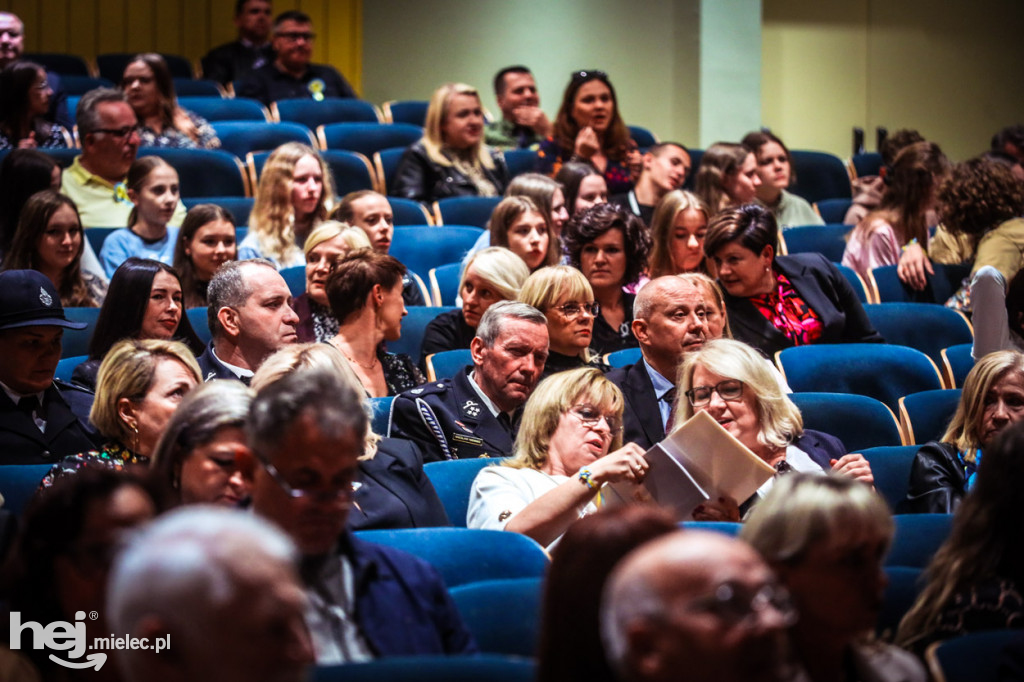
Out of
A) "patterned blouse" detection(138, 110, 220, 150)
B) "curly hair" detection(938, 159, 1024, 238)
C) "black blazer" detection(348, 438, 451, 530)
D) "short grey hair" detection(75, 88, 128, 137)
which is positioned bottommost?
"black blazer" detection(348, 438, 451, 530)

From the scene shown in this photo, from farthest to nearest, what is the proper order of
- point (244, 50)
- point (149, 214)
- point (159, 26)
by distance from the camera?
1. point (159, 26)
2. point (244, 50)
3. point (149, 214)

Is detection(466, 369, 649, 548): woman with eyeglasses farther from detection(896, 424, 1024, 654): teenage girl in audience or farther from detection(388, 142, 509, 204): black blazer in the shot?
detection(388, 142, 509, 204): black blazer

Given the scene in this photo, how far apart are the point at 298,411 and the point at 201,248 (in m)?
2.49

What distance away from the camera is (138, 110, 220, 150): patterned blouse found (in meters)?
5.64

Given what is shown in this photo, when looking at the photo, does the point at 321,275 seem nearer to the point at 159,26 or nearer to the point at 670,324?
the point at 670,324

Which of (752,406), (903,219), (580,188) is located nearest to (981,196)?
(903,219)

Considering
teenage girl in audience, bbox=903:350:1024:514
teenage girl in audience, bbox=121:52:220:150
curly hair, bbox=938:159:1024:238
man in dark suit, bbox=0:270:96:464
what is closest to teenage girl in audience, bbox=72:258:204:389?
man in dark suit, bbox=0:270:96:464

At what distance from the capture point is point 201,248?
4082mm

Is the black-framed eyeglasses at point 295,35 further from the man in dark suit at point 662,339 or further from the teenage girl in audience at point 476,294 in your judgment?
the man in dark suit at point 662,339

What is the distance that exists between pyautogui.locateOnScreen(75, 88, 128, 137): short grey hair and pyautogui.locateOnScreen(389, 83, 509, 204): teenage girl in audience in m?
1.29

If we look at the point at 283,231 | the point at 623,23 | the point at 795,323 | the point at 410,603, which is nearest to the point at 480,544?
the point at 410,603

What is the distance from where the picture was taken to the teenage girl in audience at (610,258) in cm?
401

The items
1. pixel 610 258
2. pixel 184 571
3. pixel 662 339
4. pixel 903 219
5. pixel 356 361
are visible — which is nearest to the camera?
pixel 184 571

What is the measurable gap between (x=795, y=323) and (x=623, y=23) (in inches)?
174
